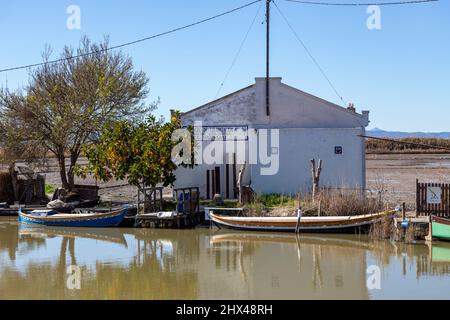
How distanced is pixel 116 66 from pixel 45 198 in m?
7.89

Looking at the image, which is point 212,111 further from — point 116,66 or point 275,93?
point 116,66

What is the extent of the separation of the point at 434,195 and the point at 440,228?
6.04 ft

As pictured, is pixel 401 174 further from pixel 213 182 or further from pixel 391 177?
pixel 213 182

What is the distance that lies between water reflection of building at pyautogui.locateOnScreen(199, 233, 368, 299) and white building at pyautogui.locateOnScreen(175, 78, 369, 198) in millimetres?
4791

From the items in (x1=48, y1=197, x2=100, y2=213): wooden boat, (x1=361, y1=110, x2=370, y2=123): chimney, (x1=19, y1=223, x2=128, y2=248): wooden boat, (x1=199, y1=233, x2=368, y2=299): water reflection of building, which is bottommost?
(x1=199, y1=233, x2=368, y2=299): water reflection of building

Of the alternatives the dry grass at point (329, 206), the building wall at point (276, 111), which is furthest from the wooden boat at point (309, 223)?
the building wall at point (276, 111)

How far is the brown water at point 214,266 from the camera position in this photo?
53.4 ft

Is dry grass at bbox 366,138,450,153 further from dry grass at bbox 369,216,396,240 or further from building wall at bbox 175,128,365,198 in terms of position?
dry grass at bbox 369,216,396,240

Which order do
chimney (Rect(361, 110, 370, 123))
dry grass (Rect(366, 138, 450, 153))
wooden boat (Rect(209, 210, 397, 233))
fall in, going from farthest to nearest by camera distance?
dry grass (Rect(366, 138, 450, 153)) → chimney (Rect(361, 110, 370, 123)) → wooden boat (Rect(209, 210, 397, 233))

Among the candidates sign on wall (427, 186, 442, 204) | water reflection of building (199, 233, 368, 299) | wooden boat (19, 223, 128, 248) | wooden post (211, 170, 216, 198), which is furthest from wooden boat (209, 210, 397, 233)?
wooden post (211, 170, 216, 198)

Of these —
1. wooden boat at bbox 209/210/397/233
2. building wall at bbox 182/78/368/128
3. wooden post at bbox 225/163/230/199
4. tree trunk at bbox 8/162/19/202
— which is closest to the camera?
wooden boat at bbox 209/210/397/233

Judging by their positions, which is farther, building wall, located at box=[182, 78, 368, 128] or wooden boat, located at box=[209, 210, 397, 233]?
building wall, located at box=[182, 78, 368, 128]

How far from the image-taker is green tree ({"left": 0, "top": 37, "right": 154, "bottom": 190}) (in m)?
32.7
